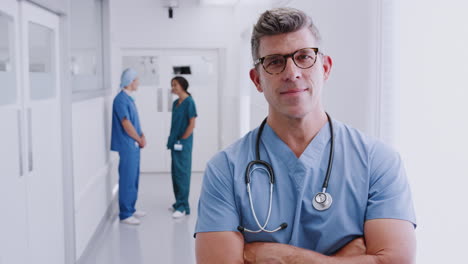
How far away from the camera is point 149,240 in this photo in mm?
4098

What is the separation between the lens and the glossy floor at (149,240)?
3.65 m

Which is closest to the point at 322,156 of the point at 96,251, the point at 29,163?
the point at 29,163

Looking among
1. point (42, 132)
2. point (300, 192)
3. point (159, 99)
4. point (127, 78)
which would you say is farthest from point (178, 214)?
point (300, 192)

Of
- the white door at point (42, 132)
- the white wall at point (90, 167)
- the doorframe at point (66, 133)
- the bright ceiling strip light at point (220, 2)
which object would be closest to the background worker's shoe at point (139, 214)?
the white wall at point (90, 167)

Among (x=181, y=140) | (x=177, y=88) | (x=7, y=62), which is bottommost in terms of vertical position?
(x=181, y=140)

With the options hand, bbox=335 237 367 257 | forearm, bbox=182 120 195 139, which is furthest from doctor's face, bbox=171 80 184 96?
hand, bbox=335 237 367 257

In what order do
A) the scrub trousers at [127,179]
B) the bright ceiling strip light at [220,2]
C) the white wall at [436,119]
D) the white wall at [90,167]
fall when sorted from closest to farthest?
1. the white wall at [436,119]
2. the white wall at [90,167]
3. the scrub trousers at [127,179]
4. the bright ceiling strip light at [220,2]

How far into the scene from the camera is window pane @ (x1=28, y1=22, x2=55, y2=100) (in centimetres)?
260

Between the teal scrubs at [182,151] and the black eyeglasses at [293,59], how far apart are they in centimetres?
334

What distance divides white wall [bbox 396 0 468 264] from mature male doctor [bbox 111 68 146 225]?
310 cm

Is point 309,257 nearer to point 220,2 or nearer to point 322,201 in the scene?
point 322,201

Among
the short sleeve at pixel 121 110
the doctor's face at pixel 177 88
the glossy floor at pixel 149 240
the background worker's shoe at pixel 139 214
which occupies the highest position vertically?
the doctor's face at pixel 177 88

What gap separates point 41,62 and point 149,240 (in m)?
1.88

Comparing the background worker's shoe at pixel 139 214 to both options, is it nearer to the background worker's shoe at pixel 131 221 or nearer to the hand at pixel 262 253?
the background worker's shoe at pixel 131 221
